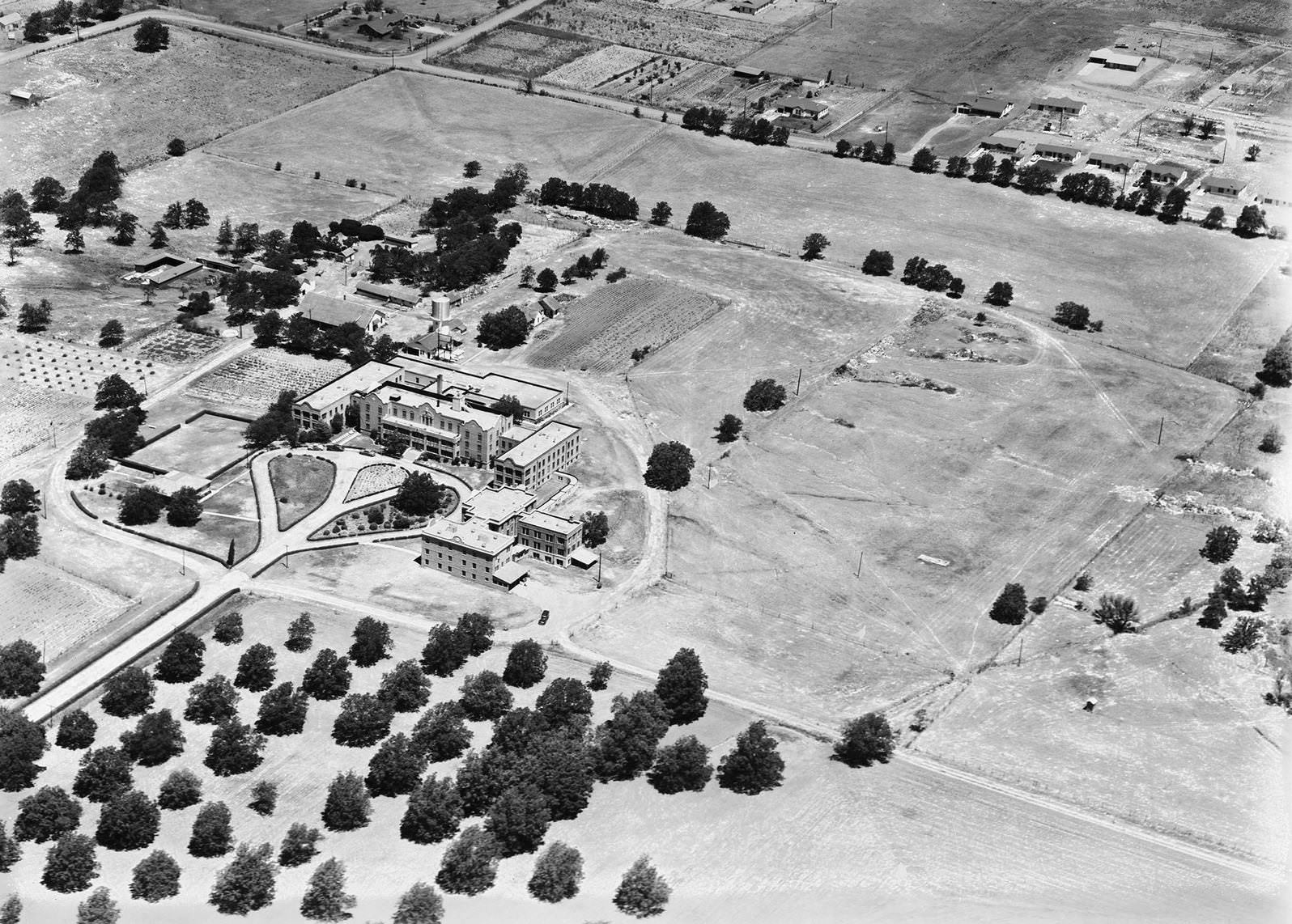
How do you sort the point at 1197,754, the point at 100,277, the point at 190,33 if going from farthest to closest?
the point at 190,33 → the point at 100,277 → the point at 1197,754

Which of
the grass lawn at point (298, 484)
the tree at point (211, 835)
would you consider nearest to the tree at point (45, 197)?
the grass lawn at point (298, 484)

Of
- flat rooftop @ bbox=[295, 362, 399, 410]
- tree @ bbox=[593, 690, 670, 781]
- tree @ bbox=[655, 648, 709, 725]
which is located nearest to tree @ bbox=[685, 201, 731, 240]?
flat rooftop @ bbox=[295, 362, 399, 410]

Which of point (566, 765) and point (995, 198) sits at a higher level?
point (566, 765)

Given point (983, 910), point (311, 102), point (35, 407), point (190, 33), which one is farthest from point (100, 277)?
point (983, 910)

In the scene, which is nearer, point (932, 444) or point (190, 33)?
point (932, 444)

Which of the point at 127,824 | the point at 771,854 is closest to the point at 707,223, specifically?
the point at 771,854

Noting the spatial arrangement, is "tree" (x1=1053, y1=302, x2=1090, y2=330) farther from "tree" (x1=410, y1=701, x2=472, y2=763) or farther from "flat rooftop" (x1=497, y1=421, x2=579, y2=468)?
"tree" (x1=410, y1=701, x2=472, y2=763)

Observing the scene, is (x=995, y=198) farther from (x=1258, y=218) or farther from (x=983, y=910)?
(x=983, y=910)

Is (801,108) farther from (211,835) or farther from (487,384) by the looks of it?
(211,835)
